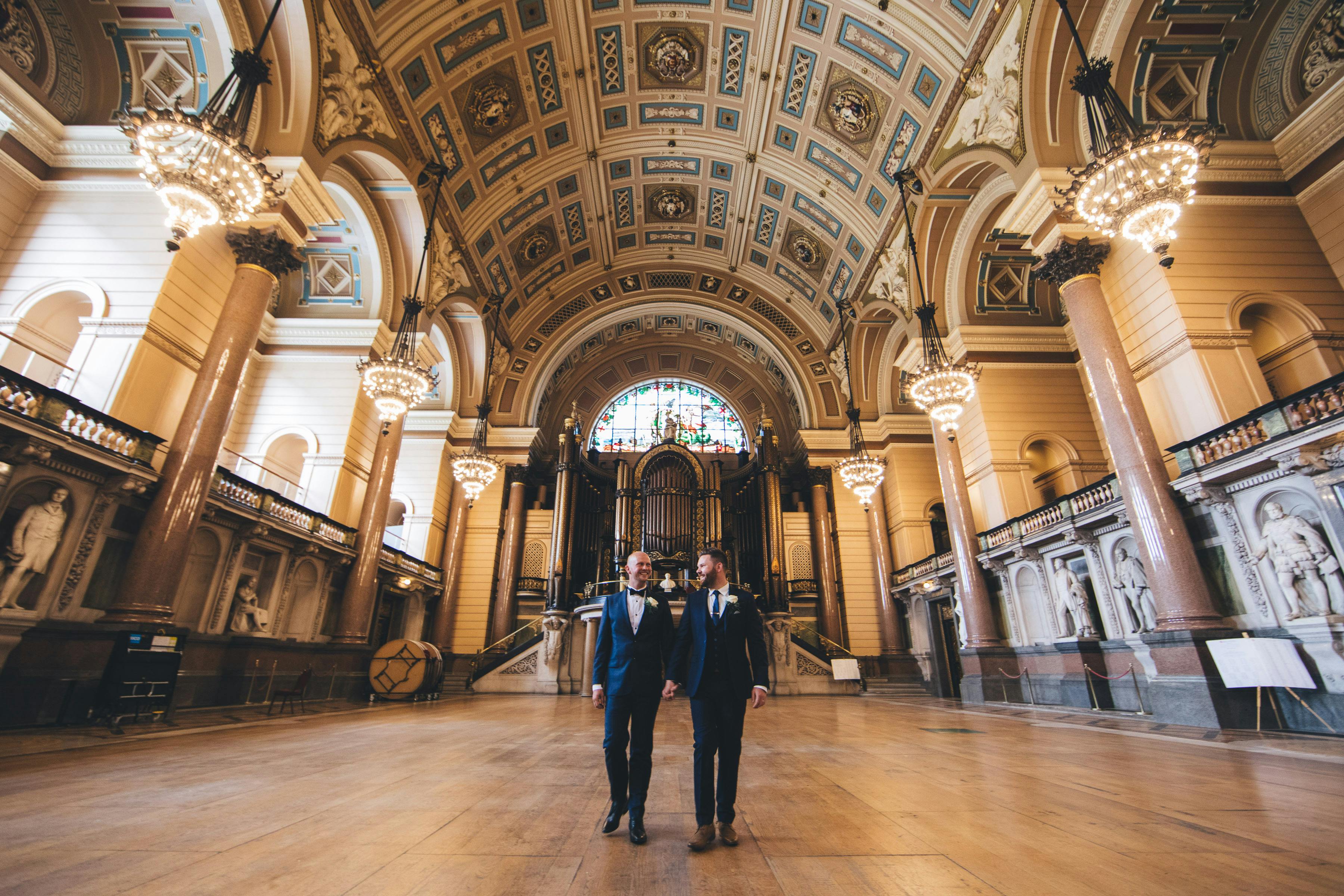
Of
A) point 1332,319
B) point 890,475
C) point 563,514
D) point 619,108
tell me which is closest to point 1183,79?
point 1332,319

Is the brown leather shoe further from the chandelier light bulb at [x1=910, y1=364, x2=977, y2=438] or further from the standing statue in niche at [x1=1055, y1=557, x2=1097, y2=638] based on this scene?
the standing statue in niche at [x1=1055, y1=557, x2=1097, y2=638]

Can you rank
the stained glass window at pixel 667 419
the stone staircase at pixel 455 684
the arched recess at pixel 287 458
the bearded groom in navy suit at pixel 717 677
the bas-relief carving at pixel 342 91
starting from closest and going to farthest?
the bearded groom in navy suit at pixel 717 677
the bas-relief carving at pixel 342 91
the arched recess at pixel 287 458
the stone staircase at pixel 455 684
the stained glass window at pixel 667 419

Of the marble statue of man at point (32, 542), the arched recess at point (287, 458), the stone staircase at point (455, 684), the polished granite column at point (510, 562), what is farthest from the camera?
the polished granite column at point (510, 562)

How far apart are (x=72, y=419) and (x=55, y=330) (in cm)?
322

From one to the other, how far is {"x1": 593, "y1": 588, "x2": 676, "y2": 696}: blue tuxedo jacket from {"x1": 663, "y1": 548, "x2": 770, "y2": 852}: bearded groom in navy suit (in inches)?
3.2

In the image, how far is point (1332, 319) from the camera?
26.3 feet

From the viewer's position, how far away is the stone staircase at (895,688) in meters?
14.6

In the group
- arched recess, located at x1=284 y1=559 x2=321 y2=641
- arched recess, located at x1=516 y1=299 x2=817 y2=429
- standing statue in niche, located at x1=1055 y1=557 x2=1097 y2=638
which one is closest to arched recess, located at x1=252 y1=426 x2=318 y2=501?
arched recess, located at x1=284 y1=559 x2=321 y2=641

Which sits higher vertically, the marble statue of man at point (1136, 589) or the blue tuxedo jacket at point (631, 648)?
the marble statue of man at point (1136, 589)

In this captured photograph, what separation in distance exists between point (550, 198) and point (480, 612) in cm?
1249

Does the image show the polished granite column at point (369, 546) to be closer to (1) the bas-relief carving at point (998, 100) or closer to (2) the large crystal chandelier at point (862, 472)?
(2) the large crystal chandelier at point (862, 472)

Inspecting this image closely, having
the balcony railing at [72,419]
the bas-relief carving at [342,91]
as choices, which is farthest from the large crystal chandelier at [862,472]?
the balcony railing at [72,419]

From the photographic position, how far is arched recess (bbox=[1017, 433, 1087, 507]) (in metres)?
11.8

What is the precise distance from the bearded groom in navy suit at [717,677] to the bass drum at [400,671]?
10.8 metres
